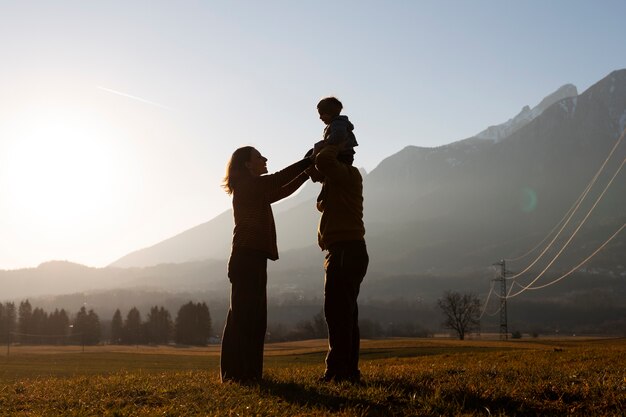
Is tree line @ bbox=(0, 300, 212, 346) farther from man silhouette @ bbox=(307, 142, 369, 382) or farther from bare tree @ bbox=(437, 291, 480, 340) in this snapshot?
man silhouette @ bbox=(307, 142, 369, 382)

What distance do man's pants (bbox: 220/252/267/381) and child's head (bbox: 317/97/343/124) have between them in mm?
2255

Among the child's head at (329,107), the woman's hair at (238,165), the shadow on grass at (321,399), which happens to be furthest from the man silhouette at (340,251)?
the woman's hair at (238,165)

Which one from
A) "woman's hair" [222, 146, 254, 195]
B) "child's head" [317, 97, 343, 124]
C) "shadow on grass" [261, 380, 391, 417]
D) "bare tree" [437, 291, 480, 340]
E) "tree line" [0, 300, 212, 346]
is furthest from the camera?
"tree line" [0, 300, 212, 346]

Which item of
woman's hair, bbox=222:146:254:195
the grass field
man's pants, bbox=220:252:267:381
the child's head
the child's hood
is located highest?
the child's head

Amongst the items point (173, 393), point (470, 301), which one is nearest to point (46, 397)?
point (173, 393)

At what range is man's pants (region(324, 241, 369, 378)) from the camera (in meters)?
8.15

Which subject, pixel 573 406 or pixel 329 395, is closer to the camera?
pixel 573 406

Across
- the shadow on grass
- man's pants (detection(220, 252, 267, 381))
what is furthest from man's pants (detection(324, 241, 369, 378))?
man's pants (detection(220, 252, 267, 381))

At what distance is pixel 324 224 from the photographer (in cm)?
857

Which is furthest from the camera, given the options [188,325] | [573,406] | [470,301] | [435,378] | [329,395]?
[188,325]

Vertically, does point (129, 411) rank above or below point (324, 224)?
below

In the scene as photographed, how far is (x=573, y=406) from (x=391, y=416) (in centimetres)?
188

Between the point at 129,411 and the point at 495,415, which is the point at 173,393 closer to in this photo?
the point at 129,411

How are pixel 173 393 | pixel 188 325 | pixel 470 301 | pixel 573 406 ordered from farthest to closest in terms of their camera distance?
pixel 188 325, pixel 470 301, pixel 173 393, pixel 573 406
